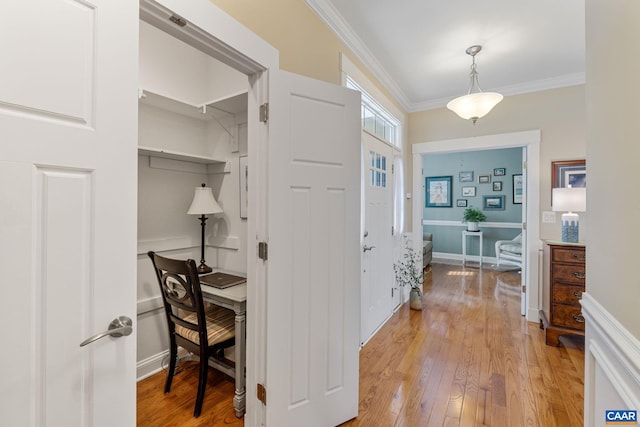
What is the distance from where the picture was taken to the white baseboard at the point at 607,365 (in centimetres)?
74

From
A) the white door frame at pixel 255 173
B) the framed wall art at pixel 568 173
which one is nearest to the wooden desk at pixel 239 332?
the white door frame at pixel 255 173

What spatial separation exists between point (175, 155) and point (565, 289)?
3672 millimetres

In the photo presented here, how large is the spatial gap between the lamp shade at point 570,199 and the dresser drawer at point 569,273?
57cm

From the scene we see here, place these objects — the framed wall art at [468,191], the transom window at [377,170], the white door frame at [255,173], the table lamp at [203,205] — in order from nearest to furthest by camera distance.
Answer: the white door frame at [255,173] < the table lamp at [203,205] < the transom window at [377,170] < the framed wall art at [468,191]

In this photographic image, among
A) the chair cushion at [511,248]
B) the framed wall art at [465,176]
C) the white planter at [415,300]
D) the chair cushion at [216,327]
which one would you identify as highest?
the framed wall art at [465,176]

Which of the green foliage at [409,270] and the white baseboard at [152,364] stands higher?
the green foliage at [409,270]

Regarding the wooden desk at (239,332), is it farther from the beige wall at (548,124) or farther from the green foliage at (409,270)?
the beige wall at (548,124)

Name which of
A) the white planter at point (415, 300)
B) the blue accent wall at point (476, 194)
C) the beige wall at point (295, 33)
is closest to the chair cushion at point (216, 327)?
the beige wall at point (295, 33)

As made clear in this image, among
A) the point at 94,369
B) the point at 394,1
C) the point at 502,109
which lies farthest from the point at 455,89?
the point at 94,369

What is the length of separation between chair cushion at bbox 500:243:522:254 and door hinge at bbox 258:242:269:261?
5.46 meters

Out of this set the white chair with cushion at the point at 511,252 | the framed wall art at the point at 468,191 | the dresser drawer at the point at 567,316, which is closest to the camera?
the dresser drawer at the point at 567,316

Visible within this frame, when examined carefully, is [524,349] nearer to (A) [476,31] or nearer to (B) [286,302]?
(B) [286,302]

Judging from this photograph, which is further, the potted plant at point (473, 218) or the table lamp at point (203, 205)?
the potted plant at point (473, 218)

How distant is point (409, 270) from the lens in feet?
12.2
